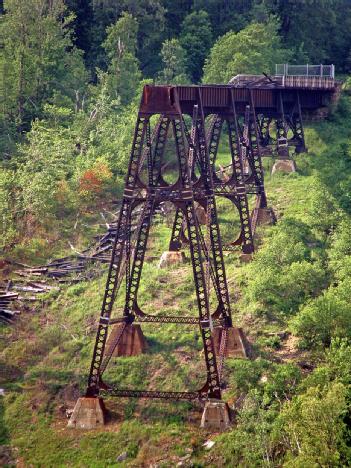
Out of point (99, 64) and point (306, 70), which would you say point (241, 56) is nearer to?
point (306, 70)

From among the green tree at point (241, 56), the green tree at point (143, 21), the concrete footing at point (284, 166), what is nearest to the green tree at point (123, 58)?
the green tree at point (143, 21)

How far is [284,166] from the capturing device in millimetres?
47625

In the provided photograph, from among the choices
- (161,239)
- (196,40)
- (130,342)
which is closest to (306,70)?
(196,40)

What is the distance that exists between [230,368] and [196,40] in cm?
4024

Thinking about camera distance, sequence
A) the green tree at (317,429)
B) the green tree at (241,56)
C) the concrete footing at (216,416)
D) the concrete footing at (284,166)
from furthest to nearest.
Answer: the green tree at (241,56)
the concrete footing at (284,166)
the concrete footing at (216,416)
the green tree at (317,429)

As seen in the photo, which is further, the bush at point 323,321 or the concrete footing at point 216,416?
the bush at point 323,321

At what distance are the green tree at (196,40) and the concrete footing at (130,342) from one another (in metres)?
35.9

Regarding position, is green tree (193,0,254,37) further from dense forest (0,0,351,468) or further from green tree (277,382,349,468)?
green tree (277,382,349,468)

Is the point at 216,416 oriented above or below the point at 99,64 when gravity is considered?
below

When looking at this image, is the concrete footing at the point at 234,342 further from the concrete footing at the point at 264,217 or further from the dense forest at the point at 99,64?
the dense forest at the point at 99,64

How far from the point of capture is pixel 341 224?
37.5 m

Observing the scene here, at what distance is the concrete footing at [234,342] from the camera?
3084 cm

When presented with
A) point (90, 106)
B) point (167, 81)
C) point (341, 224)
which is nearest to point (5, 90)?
point (90, 106)

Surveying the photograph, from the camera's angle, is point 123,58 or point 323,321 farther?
point 123,58
